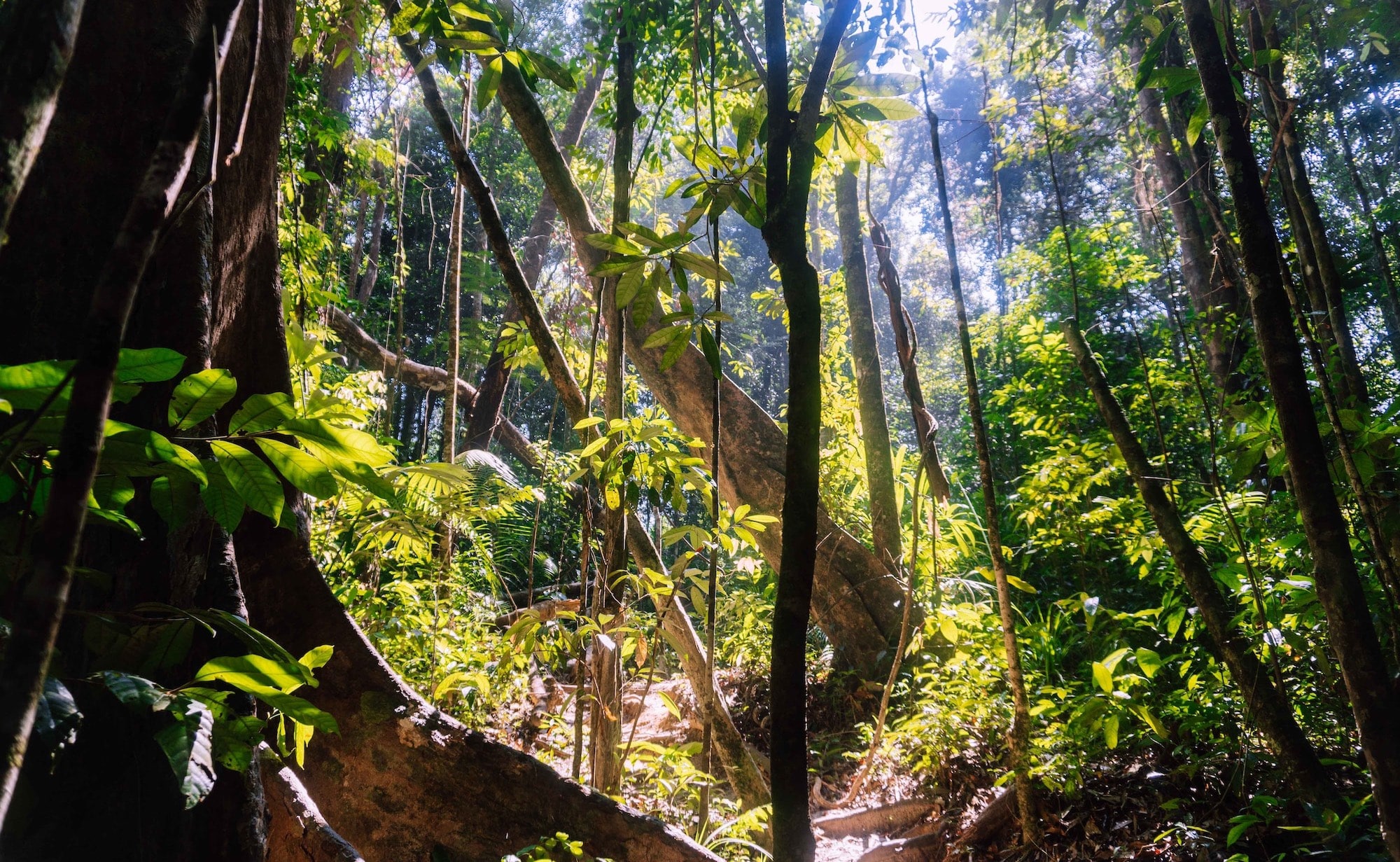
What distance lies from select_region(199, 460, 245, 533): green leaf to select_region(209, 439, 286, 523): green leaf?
2 centimetres

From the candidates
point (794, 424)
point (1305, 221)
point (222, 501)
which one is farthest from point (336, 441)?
point (1305, 221)

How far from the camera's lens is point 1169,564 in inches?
128

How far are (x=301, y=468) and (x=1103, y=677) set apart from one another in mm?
1887

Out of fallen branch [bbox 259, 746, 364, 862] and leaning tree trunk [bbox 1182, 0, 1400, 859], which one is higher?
leaning tree trunk [bbox 1182, 0, 1400, 859]

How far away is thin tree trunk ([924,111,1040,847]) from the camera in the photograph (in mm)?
1971

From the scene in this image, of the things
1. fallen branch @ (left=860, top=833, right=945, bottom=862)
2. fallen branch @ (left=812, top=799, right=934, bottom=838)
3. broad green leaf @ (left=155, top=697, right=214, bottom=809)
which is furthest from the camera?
fallen branch @ (left=812, top=799, right=934, bottom=838)

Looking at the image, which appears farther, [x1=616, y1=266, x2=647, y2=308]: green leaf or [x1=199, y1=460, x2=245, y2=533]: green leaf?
[x1=616, y1=266, x2=647, y2=308]: green leaf

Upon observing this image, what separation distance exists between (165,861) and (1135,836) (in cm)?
289

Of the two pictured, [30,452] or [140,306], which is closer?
[30,452]

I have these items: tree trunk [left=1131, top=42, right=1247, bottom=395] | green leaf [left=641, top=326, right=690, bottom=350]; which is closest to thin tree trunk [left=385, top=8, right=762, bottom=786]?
green leaf [left=641, top=326, right=690, bottom=350]

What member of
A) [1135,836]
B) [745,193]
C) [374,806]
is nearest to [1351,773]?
[1135,836]

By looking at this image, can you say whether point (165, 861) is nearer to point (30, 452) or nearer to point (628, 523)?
point (30, 452)

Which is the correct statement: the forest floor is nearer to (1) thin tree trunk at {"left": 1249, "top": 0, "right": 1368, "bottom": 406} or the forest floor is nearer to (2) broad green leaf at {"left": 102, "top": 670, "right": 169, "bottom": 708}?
(1) thin tree trunk at {"left": 1249, "top": 0, "right": 1368, "bottom": 406}

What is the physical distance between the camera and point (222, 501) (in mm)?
756
